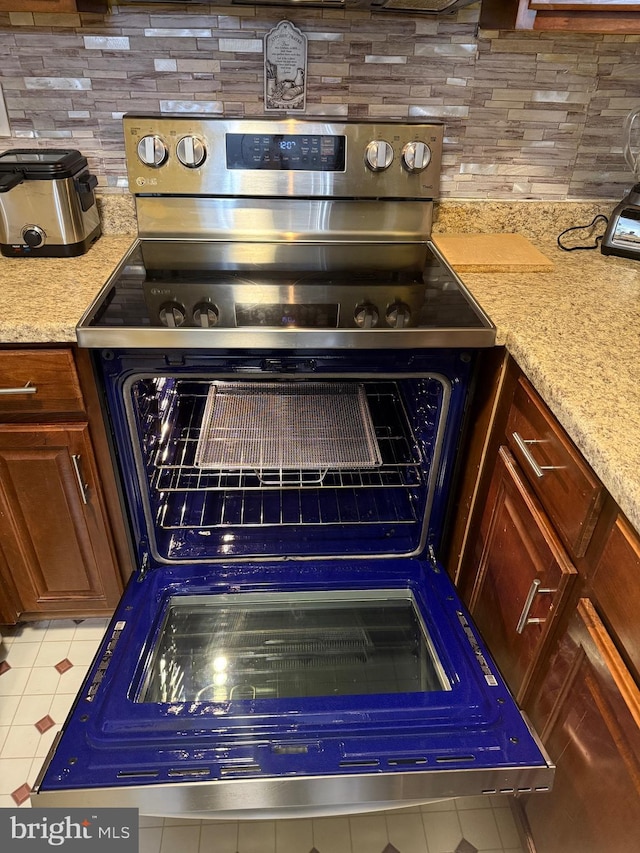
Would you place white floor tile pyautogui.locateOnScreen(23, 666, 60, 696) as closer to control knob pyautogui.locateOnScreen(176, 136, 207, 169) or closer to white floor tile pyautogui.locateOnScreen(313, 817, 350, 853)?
white floor tile pyautogui.locateOnScreen(313, 817, 350, 853)

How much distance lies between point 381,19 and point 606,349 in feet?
3.24

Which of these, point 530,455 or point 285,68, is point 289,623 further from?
point 285,68

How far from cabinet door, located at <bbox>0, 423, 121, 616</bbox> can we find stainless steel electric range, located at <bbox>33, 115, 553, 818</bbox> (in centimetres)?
9

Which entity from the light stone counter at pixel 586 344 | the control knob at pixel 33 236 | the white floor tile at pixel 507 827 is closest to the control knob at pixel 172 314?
the control knob at pixel 33 236

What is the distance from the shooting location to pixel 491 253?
1.46 metres

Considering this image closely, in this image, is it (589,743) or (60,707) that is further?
(60,707)

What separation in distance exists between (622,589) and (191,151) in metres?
1.27

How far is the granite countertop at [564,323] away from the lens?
2.72 feet

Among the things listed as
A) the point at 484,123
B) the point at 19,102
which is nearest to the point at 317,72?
the point at 484,123

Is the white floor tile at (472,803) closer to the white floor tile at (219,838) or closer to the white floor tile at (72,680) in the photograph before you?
the white floor tile at (219,838)

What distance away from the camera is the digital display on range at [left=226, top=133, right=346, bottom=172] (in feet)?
4.64

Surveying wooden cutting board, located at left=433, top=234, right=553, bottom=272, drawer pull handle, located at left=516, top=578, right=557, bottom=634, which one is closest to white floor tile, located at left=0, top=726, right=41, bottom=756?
drawer pull handle, located at left=516, top=578, right=557, bottom=634

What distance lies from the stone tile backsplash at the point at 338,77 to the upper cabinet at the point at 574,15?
28 centimetres

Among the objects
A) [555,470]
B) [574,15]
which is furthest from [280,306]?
[574,15]
